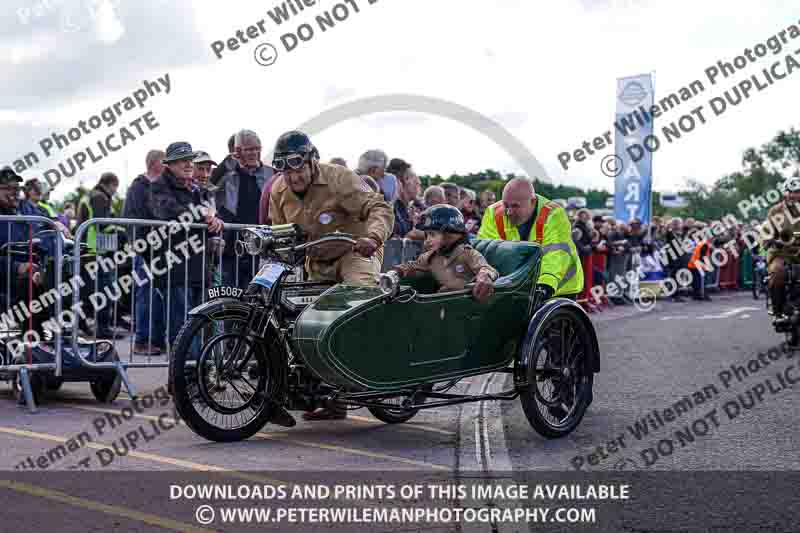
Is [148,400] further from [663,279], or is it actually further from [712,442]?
[663,279]

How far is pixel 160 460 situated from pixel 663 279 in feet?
68.9

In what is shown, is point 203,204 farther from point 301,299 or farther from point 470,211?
Answer: point 470,211

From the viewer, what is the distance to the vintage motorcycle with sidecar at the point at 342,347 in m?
6.38

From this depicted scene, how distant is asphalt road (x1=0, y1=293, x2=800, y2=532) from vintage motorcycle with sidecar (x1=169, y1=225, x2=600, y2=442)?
0.26m

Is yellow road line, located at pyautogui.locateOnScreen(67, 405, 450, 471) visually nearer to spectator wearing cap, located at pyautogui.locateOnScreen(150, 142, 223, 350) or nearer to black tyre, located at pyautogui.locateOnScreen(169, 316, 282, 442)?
black tyre, located at pyautogui.locateOnScreen(169, 316, 282, 442)

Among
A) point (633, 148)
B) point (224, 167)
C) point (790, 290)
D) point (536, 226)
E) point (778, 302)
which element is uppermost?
point (633, 148)

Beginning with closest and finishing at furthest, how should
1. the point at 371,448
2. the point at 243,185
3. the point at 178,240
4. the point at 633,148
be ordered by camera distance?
the point at 371,448 < the point at 178,240 < the point at 243,185 < the point at 633,148

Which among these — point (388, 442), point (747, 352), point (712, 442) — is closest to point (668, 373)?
point (747, 352)

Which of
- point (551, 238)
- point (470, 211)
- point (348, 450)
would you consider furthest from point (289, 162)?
point (470, 211)

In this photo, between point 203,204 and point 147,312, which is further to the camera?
point 203,204

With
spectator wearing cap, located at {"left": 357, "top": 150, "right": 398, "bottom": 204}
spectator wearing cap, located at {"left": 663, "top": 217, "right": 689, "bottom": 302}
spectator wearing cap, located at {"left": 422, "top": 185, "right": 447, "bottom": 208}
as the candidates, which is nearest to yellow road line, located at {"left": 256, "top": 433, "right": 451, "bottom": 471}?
spectator wearing cap, located at {"left": 357, "top": 150, "right": 398, "bottom": 204}

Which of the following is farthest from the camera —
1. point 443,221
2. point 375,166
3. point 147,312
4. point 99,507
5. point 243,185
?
point 375,166

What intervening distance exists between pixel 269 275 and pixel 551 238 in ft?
7.70

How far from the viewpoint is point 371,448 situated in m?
6.62
